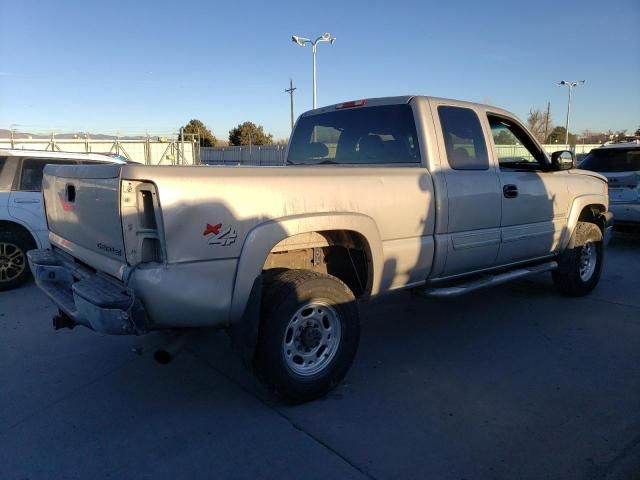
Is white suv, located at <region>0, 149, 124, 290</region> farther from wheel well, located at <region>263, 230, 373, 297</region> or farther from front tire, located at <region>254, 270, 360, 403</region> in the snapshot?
front tire, located at <region>254, 270, 360, 403</region>

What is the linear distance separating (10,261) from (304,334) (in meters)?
4.55

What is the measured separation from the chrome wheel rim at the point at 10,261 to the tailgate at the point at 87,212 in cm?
251

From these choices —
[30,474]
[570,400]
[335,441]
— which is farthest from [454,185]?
[30,474]

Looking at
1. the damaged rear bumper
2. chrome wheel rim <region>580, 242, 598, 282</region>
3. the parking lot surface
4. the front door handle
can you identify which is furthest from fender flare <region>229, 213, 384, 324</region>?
chrome wheel rim <region>580, 242, 598, 282</region>

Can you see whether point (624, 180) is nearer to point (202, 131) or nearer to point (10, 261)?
point (10, 261)

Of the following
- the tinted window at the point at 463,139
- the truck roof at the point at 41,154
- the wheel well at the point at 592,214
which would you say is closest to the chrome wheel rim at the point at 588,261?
the wheel well at the point at 592,214

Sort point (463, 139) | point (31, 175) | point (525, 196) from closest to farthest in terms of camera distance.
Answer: point (463, 139) → point (525, 196) → point (31, 175)

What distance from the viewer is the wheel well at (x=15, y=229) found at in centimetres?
594

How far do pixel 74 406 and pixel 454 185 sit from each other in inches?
126

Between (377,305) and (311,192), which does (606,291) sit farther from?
(311,192)

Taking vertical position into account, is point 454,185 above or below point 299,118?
below

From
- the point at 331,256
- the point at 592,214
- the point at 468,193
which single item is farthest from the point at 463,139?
the point at 592,214

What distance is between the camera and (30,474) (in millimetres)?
2543

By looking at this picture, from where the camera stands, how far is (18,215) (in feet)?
19.4
